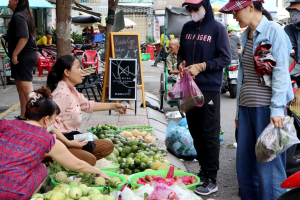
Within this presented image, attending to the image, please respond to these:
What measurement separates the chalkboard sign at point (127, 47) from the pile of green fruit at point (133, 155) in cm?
334

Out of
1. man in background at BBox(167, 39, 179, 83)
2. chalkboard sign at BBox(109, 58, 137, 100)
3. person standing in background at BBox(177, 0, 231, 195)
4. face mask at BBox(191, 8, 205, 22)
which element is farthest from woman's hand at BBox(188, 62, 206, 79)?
man in background at BBox(167, 39, 179, 83)

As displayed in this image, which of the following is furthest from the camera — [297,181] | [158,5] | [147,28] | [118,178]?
[147,28]

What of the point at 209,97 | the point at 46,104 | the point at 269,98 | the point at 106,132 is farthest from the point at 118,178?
the point at 106,132

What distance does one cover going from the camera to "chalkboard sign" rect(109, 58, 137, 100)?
7.99 meters

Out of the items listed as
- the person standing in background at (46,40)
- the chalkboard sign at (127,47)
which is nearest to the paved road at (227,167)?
the chalkboard sign at (127,47)

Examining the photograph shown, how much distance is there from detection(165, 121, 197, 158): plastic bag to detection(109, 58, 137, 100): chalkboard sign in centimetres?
248

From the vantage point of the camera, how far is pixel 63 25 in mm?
6582

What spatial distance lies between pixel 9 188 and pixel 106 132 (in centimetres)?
292

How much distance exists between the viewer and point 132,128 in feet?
21.4

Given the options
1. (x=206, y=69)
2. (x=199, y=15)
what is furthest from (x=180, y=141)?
(x=199, y=15)

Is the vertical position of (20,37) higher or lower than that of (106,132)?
higher

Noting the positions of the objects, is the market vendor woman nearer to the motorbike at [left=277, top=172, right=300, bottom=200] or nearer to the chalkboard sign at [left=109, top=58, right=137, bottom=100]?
the motorbike at [left=277, top=172, right=300, bottom=200]

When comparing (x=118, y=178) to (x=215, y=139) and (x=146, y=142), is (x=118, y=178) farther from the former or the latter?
(x=146, y=142)

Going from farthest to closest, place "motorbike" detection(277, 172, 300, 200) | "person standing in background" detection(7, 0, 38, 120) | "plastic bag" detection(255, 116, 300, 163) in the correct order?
"person standing in background" detection(7, 0, 38, 120)
"plastic bag" detection(255, 116, 300, 163)
"motorbike" detection(277, 172, 300, 200)
